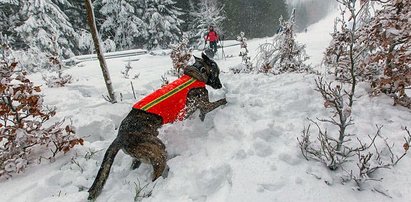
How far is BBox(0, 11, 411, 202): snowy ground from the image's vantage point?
2547 mm

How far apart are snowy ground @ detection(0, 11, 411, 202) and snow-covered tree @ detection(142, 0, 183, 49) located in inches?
814

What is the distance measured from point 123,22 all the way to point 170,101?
2200cm

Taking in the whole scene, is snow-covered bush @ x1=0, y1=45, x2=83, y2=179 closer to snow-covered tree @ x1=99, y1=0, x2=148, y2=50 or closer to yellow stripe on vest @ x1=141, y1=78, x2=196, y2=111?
yellow stripe on vest @ x1=141, y1=78, x2=196, y2=111

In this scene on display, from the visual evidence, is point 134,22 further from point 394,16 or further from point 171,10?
point 394,16

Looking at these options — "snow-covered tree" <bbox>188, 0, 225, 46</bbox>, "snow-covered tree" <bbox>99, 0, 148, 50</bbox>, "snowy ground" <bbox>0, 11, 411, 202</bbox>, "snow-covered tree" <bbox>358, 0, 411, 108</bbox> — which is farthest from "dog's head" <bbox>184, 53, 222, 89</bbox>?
"snow-covered tree" <bbox>188, 0, 225, 46</bbox>

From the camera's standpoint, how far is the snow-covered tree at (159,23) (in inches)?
950

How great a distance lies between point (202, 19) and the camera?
2850cm

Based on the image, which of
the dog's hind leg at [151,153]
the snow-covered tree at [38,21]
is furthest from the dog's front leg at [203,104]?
the snow-covered tree at [38,21]

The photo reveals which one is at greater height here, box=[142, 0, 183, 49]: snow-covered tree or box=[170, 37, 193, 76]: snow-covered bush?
box=[142, 0, 183, 49]: snow-covered tree

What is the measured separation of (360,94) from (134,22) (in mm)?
22168

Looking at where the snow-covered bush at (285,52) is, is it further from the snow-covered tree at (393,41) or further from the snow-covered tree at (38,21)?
the snow-covered tree at (38,21)

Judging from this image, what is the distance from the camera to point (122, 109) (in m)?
4.90

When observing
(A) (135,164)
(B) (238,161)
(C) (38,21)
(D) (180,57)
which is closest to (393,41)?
(B) (238,161)

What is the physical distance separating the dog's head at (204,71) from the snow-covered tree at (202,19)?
22732 mm
